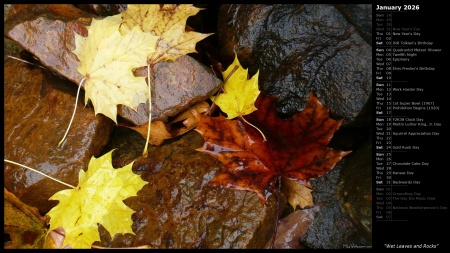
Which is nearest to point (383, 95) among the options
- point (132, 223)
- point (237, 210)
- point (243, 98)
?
point (243, 98)

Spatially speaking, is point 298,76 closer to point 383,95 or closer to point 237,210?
point 383,95

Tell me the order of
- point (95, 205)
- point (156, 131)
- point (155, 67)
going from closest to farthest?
point (95, 205) < point (155, 67) < point (156, 131)

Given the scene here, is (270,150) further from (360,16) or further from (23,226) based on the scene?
(23,226)

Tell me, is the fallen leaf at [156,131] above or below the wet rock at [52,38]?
below

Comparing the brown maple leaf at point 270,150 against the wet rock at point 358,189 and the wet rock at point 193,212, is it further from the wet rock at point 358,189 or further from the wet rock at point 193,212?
the wet rock at point 358,189

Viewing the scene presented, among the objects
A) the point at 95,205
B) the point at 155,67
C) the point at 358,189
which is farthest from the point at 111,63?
the point at 358,189

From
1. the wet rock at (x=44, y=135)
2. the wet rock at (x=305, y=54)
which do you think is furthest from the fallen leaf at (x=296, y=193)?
the wet rock at (x=44, y=135)

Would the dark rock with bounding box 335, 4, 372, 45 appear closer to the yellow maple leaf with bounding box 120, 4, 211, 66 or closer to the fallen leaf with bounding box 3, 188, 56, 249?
the yellow maple leaf with bounding box 120, 4, 211, 66
